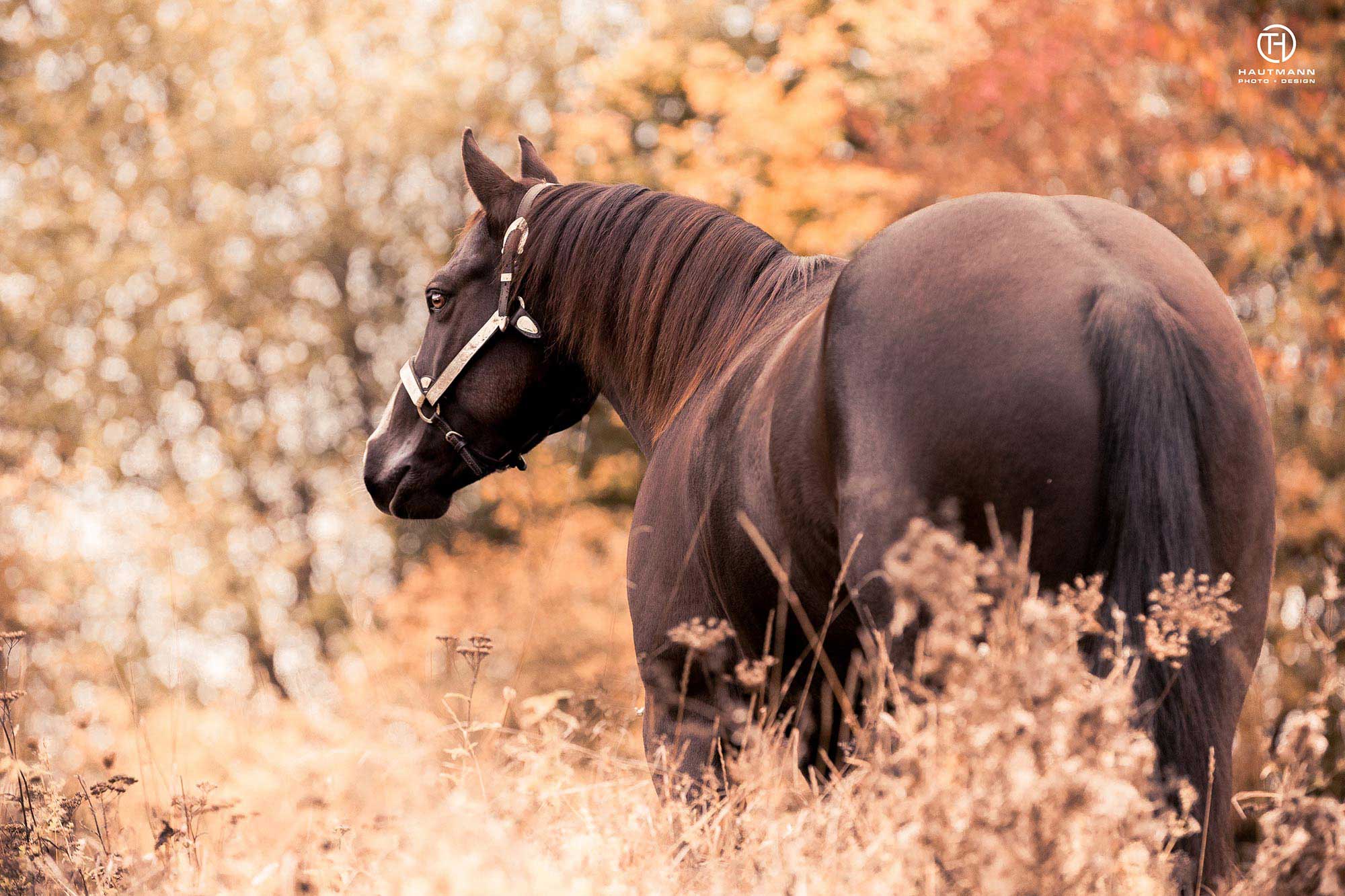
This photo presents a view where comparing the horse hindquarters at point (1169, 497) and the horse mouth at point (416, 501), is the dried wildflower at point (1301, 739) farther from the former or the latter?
the horse mouth at point (416, 501)

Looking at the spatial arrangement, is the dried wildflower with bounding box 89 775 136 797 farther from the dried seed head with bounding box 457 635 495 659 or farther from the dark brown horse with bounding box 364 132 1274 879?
the dark brown horse with bounding box 364 132 1274 879

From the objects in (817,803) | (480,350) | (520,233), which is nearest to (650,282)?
(520,233)

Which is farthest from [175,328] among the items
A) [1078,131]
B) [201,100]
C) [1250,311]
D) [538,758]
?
[538,758]

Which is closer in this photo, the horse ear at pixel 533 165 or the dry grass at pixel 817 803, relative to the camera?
the dry grass at pixel 817 803

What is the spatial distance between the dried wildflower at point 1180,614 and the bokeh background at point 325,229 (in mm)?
7347

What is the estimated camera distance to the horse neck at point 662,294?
11.0 ft

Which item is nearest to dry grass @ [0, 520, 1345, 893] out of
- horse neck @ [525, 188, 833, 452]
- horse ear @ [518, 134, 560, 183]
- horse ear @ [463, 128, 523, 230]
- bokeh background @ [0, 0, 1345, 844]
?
horse neck @ [525, 188, 833, 452]

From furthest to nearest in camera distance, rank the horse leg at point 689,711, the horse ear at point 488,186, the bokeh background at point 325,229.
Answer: the bokeh background at point 325,229, the horse ear at point 488,186, the horse leg at point 689,711

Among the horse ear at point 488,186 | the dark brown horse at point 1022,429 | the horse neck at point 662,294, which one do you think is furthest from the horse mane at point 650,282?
the dark brown horse at point 1022,429

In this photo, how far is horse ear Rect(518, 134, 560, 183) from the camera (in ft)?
13.9

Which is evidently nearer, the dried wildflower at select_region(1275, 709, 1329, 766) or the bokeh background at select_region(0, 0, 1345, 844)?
the dried wildflower at select_region(1275, 709, 1329, 766)

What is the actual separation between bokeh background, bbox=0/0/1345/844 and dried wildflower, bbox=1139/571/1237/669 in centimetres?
735

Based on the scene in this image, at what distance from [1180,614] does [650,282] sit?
2.10 m

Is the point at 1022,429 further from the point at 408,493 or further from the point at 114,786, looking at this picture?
the point at 408,493
